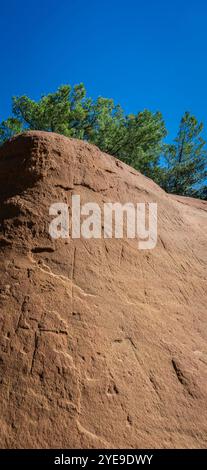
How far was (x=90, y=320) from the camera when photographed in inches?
111

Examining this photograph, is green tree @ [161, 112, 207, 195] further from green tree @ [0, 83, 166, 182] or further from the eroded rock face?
the eroded rock face

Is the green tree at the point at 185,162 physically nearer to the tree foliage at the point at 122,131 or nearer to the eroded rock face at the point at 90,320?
the tree foliage at the point at 122,131

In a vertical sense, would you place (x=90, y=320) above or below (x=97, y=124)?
below

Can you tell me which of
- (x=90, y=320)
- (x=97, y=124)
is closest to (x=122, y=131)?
(x=97, y=124)

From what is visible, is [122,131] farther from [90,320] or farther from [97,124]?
[90,320]

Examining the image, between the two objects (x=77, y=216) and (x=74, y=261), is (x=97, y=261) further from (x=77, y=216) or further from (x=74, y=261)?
(x=77, y=216)

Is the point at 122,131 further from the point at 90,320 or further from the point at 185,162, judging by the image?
the point at 90,320

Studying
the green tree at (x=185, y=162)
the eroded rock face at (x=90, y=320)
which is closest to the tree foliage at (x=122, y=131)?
the green tree at (x=185, y=162)

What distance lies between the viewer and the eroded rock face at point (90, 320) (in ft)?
7.67

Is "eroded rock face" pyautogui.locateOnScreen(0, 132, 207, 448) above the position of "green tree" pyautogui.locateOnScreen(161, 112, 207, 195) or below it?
below

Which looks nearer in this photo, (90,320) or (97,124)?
(90,320)

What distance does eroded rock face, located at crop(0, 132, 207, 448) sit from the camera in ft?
7.67

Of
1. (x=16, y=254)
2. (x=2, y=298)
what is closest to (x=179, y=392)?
(x=2, y=298)

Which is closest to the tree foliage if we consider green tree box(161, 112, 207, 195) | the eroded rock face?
green tree box(161, 112, 207, 195)
